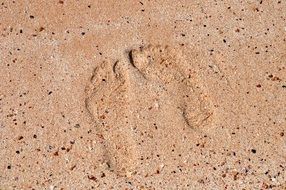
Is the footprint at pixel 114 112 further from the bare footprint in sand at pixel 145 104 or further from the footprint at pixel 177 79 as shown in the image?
the footprint at pixel 177 79

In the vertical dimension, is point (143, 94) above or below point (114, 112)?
above

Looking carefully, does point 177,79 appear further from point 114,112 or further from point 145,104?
point 114,112

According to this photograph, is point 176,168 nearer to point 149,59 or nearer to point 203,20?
point 149,59

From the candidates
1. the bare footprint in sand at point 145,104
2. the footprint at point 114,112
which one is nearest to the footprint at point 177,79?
the bare footprint in sand at point 145,104

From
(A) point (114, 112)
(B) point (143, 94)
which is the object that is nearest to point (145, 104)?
(B) point (143, 94)

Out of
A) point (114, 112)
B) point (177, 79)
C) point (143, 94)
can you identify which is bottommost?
point (114, 112)

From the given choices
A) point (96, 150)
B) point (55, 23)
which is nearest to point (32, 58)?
point (55, 23)
